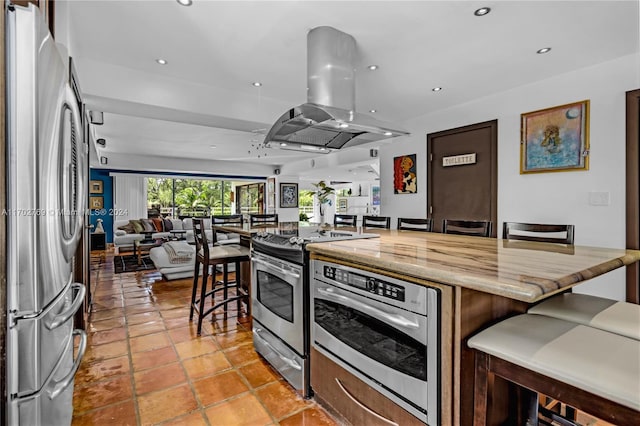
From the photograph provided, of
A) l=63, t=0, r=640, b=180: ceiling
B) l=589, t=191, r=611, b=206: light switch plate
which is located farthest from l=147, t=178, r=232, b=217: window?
l=589, t=191, r=611, b=206: light switch plate

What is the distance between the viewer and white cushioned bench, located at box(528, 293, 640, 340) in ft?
3.75

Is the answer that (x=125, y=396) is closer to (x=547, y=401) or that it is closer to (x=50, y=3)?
(x=50, y=3)

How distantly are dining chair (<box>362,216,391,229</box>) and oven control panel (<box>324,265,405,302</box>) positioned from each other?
175 centimetres

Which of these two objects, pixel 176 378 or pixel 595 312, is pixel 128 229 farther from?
pixel 595 312

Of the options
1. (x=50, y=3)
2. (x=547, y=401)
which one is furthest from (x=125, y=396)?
(x=547, y=401)

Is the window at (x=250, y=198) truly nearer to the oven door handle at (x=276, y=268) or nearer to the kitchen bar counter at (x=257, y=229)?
the kitchen bar counter at (x=257, y=229)

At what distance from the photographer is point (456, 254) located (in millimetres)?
1481

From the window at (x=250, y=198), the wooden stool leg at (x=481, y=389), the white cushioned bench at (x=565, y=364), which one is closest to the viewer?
the white cushioned bench at (x=565, y=364)

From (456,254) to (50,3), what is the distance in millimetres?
2364

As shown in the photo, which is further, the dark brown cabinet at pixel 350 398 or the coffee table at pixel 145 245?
the coffee table at pixel 145 245

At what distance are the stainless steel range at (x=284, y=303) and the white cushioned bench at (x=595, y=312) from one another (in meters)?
1.08

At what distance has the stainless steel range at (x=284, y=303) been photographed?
1812mm

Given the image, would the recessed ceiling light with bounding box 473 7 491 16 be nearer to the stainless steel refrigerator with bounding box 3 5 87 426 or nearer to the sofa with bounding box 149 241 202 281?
the stainless steel refrigerator with bounding box 3 5 87 426

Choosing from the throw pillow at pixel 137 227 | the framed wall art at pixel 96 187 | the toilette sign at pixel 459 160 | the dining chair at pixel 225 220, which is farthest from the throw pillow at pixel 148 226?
the toilette sign at pixel 459 160
